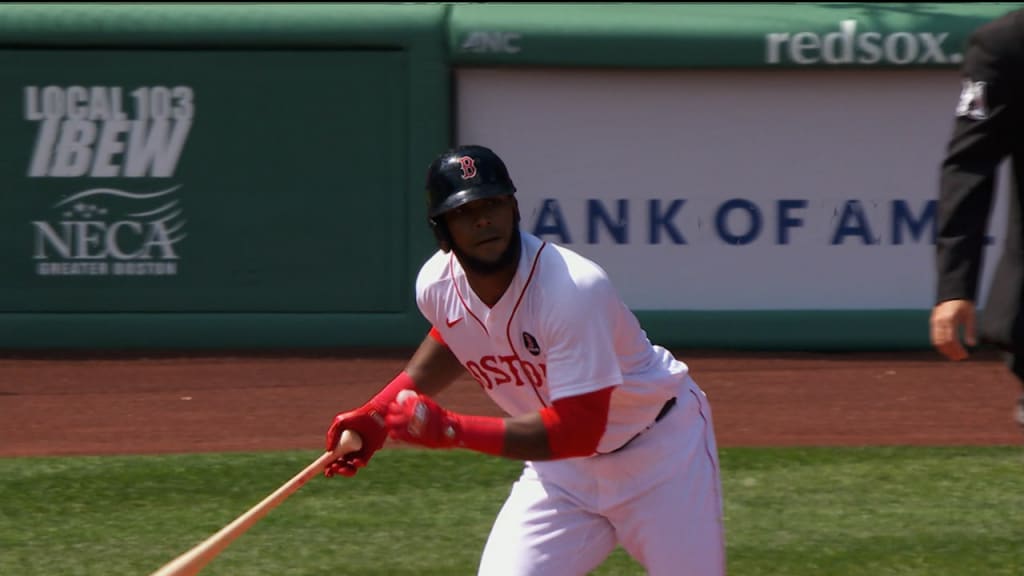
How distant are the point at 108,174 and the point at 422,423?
807 centimetres

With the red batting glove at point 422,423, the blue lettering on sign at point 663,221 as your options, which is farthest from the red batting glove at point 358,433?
the blue lettering on sign at point 663,221

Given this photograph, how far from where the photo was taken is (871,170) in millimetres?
11242

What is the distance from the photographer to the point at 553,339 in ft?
12.7

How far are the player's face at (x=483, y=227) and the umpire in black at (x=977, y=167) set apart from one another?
1.00 meters

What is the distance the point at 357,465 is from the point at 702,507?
917mm

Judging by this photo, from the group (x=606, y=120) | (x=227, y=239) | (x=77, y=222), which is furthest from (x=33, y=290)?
(x=606, y=120)

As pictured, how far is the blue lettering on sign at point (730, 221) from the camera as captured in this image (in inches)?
442

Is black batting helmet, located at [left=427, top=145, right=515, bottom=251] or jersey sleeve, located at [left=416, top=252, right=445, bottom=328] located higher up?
black batting helmet, located at [left=427, top=145, right=515, bottom=251]

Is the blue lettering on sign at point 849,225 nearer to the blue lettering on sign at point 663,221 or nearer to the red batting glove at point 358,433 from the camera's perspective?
the blue lettering on sign at point 663,221

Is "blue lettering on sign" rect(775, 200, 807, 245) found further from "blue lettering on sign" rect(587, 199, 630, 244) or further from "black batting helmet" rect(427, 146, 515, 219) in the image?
"black batting helmet" rect(427, 146, 515, 219)

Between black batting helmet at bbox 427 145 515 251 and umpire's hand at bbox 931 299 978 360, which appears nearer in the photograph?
umpire's hand at bbox 931 299 978 360

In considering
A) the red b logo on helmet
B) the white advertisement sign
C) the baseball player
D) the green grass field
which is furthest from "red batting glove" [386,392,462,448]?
the white advertisement sign

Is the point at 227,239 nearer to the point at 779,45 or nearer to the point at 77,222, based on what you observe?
the point at 77,222

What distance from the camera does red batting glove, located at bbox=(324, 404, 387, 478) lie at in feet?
14.0
